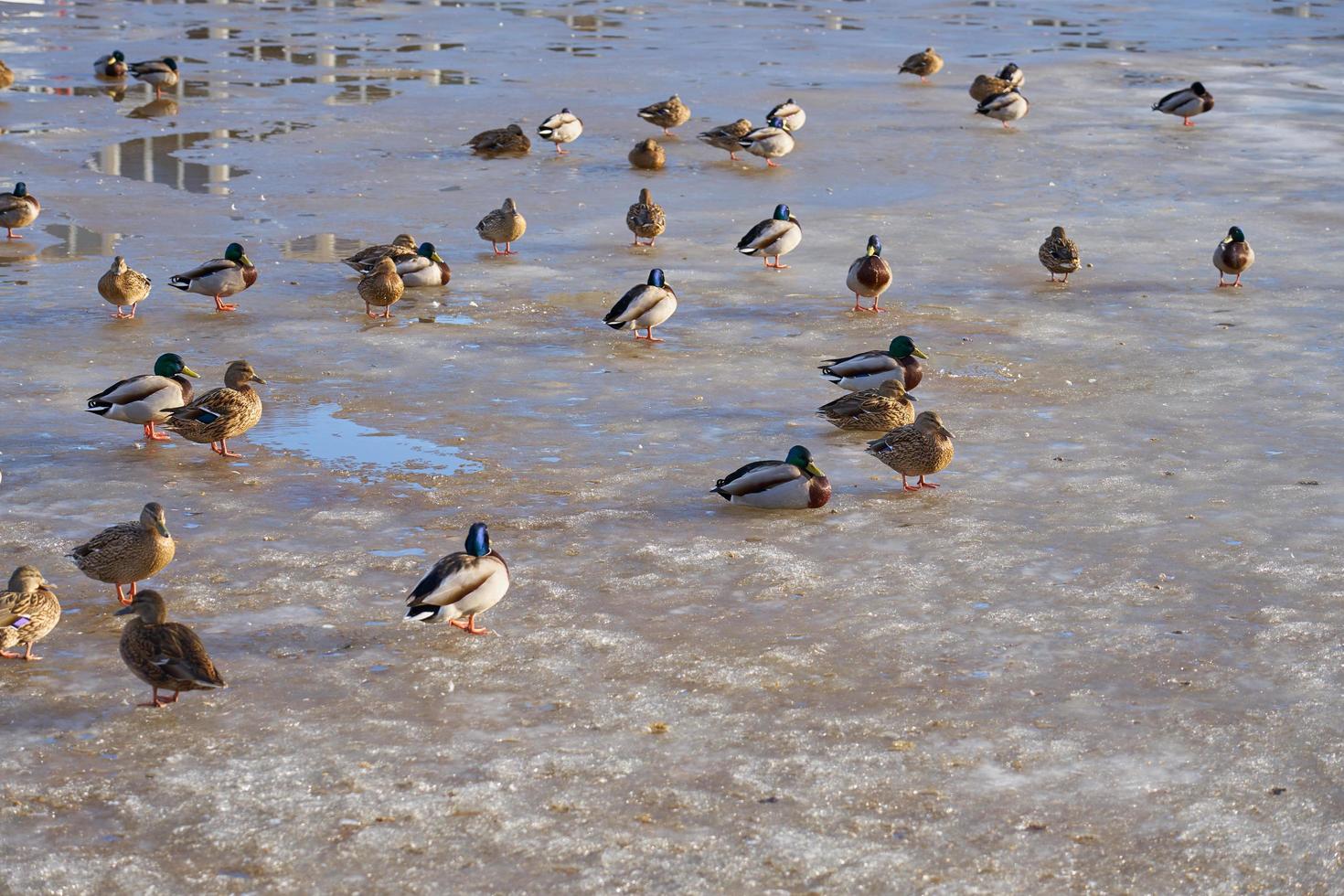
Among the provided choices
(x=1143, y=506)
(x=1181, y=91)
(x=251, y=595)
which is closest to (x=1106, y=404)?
(x=1143, y=506)

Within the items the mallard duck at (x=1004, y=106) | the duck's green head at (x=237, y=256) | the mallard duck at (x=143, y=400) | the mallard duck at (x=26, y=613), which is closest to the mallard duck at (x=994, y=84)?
the mallard duck at (x=1004, y=106)

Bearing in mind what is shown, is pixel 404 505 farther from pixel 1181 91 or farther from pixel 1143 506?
pixel 1181 91

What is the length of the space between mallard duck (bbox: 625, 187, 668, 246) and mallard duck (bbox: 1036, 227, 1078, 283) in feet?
12.5

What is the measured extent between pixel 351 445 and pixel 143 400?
1.39m

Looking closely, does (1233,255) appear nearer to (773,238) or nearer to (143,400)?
(773,238)

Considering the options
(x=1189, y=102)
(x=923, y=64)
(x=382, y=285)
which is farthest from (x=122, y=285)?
(x=923, y=64)

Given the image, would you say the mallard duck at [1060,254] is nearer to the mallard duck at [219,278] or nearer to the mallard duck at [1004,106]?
the mallard duck at [219,278]

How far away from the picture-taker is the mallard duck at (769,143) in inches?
850

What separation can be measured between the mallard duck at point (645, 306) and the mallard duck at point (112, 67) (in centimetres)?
1661

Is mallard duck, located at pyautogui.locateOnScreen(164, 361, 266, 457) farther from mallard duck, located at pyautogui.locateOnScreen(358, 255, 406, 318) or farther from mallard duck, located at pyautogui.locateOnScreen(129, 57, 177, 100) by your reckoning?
mallard duck, located at pyautogui.locateOnScreen(129, 57, 177, 100)

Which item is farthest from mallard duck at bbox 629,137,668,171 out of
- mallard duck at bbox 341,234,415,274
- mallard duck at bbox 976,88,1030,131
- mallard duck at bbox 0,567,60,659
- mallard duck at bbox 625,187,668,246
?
mallard duck at bbox 0,567,60,659

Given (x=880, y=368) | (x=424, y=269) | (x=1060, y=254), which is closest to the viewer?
(x=880, y=368)

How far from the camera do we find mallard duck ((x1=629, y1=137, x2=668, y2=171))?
2105 centimetres

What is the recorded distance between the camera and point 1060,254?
→ 15664 mm
